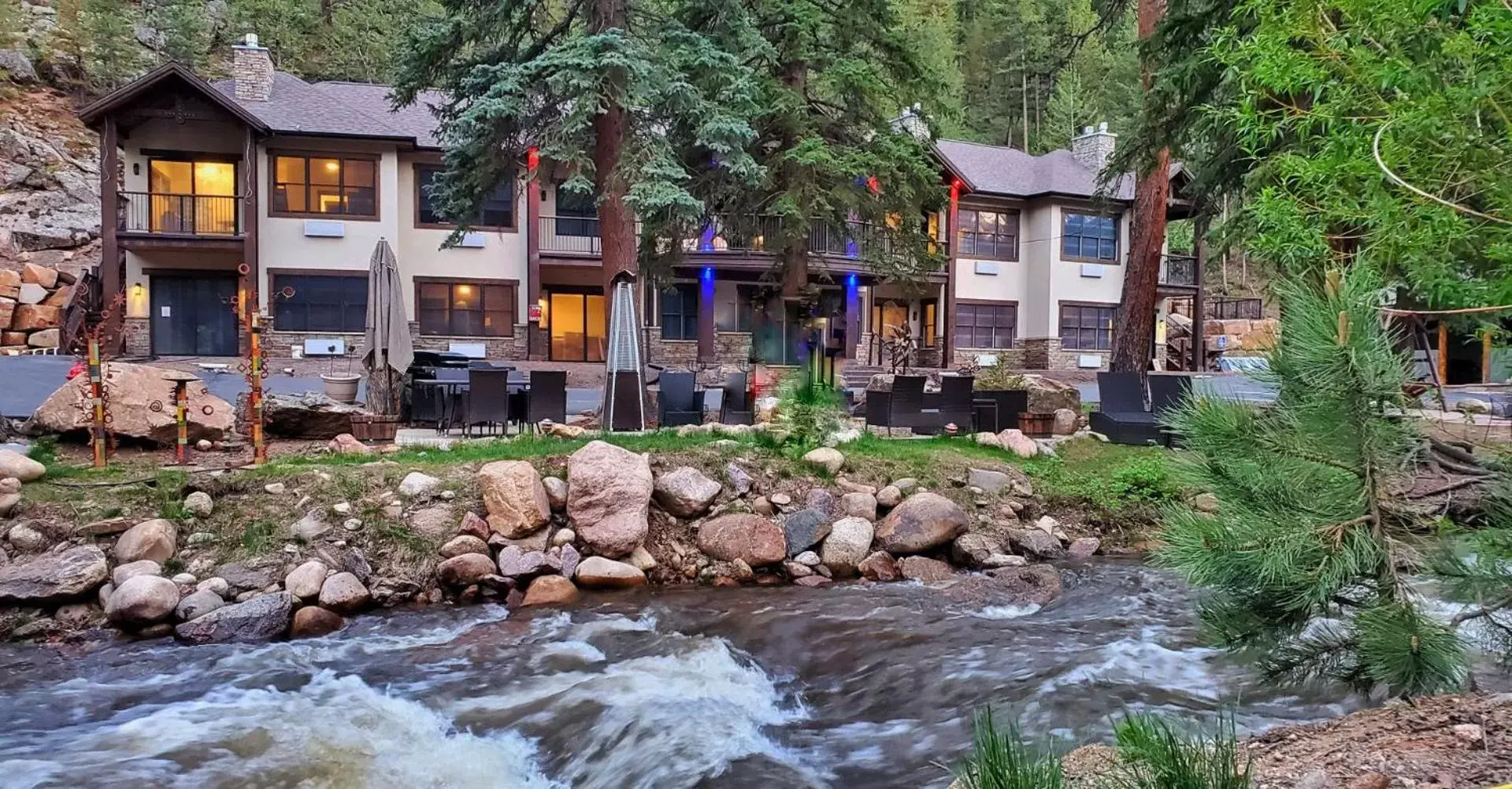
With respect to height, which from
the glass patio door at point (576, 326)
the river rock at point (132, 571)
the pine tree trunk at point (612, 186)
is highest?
the pine tree trunk at point (612, 186)

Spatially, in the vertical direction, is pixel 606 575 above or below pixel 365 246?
below

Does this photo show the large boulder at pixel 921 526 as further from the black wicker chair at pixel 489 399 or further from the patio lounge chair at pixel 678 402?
the black wicker chair at pixel 489 399

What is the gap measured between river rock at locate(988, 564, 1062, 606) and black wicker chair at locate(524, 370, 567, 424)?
5.63m

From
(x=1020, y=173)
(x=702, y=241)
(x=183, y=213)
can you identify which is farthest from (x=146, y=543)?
(x=1020, y=173)

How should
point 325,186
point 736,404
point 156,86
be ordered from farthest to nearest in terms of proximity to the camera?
1. point 325,186
2. point 156,86
3. point 736,404

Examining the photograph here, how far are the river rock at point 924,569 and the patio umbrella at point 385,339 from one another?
23.5 ft

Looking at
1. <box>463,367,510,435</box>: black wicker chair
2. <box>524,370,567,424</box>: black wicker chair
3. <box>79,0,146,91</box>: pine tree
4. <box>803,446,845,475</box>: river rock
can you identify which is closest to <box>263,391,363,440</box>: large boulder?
<box>463,367,510,435</box>: black wicker chair

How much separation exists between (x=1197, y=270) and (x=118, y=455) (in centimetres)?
2971

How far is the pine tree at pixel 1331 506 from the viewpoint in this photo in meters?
2.06

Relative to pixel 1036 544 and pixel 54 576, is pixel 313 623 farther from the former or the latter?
pixel 1036 544

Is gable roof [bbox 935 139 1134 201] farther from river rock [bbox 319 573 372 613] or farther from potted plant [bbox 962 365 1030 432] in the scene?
river rock [bbox 319 573 372 613]

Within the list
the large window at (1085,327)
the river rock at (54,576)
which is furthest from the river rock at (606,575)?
the large window at (1085,327)

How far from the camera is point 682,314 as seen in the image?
2597cm

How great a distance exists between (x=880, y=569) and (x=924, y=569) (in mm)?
397
